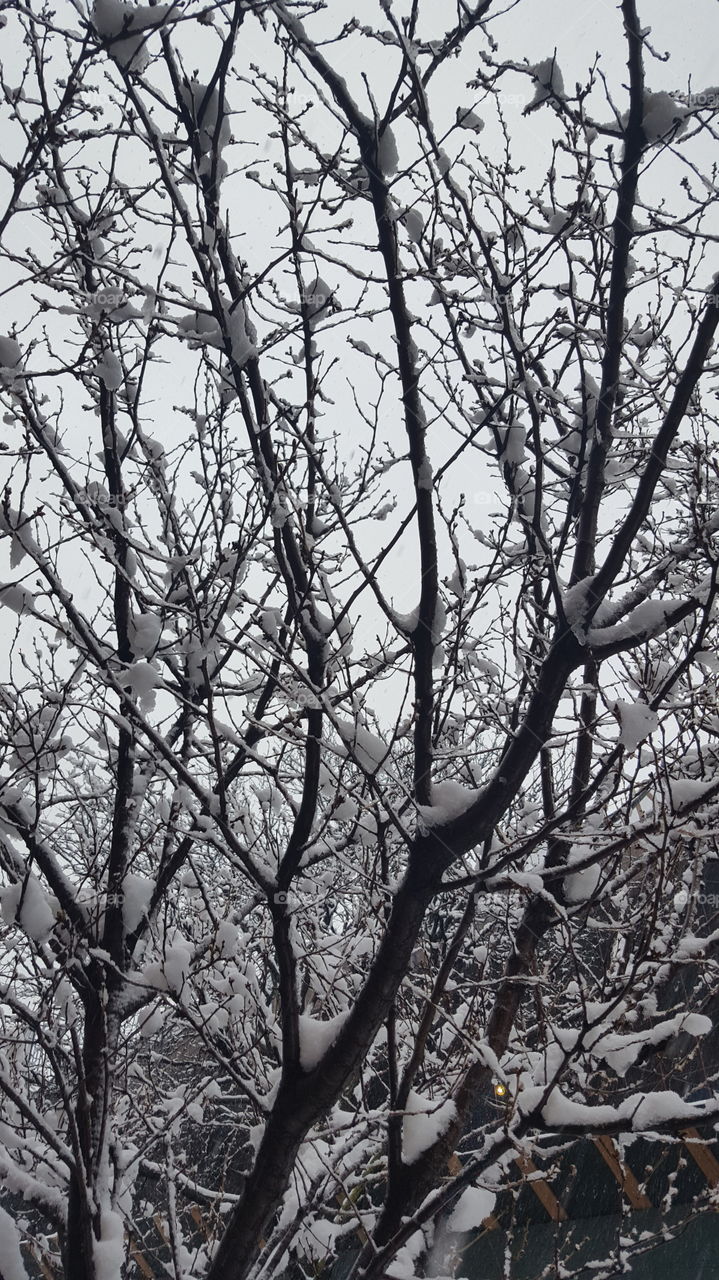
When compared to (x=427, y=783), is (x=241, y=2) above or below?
above

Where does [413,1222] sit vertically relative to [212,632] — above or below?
below

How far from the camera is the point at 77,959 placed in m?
3.66

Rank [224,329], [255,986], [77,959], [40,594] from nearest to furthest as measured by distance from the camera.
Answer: [224,329]
[40,594]
[77,959]
[255,986]

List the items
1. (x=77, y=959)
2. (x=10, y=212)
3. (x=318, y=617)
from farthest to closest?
1. (x=77, y=959)
2. (x=318, y=617)
3. (x=10, y=212)

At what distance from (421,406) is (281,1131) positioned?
7.84 ft

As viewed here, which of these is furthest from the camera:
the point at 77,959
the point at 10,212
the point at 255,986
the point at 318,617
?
the point at 255,986

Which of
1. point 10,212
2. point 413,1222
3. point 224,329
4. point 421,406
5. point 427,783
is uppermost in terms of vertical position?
point 10,212

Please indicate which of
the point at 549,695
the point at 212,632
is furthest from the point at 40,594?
the point at 549,695

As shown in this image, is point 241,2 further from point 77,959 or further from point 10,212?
point 77,959

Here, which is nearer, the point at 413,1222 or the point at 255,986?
the point at 413,1222

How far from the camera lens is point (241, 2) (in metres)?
2.51

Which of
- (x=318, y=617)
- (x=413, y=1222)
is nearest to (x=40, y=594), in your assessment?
(x=318, y=617)

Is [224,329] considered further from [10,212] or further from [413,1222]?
[413,1222]

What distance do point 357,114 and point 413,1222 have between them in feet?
12.3
